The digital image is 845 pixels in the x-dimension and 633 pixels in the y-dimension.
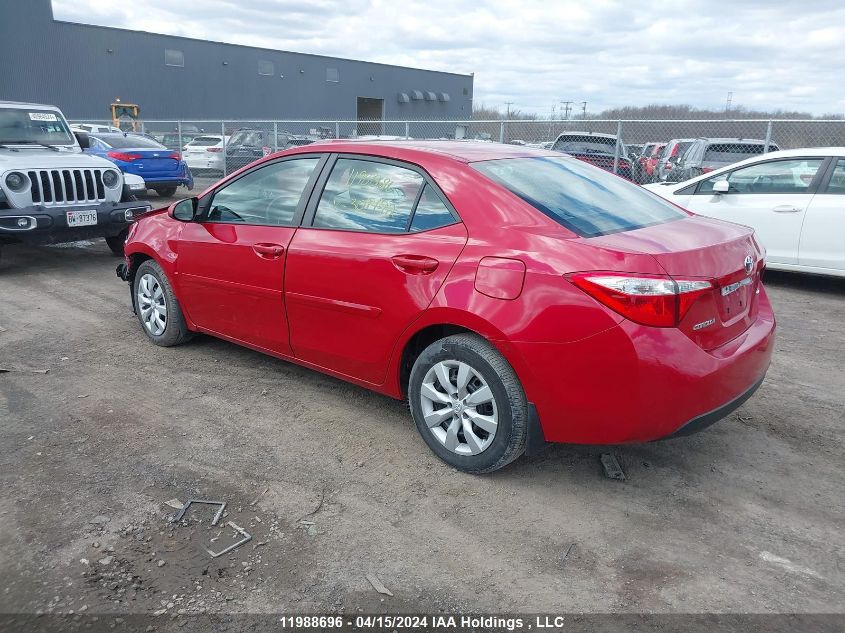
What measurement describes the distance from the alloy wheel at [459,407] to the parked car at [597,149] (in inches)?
374

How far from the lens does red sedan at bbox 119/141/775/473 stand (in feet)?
9.66

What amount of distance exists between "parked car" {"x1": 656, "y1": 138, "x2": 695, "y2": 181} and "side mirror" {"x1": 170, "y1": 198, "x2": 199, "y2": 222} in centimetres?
1135

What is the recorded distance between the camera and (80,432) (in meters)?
3.90

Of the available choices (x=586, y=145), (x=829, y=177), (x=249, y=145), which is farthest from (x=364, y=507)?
(x=249, y=145)

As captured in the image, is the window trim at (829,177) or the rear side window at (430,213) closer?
the rear side window at (430,213)

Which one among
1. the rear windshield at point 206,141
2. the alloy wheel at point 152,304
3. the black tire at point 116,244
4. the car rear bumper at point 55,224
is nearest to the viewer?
the alloy wheel at point 152,304

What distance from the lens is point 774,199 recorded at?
777 cm

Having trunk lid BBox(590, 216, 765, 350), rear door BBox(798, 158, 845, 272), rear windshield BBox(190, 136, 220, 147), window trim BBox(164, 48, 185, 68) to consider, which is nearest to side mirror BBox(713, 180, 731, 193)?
rear door BBox(798, 158, 845, 272)

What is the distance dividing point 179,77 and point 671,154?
1297 inches

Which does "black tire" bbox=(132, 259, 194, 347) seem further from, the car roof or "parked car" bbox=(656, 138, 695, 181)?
"parked car" bbox=(656, 138, 695, 181)

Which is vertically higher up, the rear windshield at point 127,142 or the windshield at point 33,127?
the windshield at point 33,127

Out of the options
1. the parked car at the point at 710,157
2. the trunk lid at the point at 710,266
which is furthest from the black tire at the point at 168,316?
the parked car at the point at 710,157

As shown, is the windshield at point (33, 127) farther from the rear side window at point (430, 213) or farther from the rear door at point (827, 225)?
the rear door at point (827, 225)

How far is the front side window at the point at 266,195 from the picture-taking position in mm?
4230
